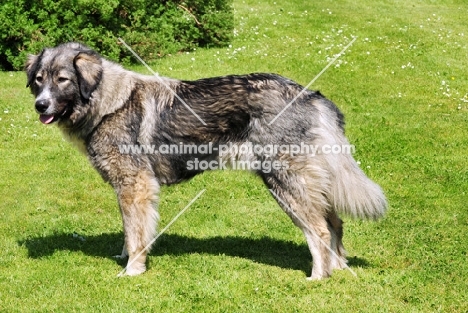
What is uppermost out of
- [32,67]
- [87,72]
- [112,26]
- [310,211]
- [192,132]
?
[87,72]

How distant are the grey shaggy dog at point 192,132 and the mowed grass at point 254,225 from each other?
0.48m

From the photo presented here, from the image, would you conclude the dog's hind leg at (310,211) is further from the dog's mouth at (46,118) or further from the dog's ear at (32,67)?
the dog's ear at (32,67)

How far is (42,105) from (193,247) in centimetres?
226

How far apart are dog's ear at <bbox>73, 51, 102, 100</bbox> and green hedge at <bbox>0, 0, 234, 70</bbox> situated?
7323mm

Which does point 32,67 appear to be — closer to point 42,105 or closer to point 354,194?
point 42,105

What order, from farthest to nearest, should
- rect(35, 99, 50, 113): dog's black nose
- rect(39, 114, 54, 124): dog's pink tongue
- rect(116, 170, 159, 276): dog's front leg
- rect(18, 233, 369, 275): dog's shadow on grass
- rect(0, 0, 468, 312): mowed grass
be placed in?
rect(18, 233, 369, 275): dog's shadow on grass
rect(116, 170, 159, 276): dog's front leg
rect(39, 114, 54, 124): dog's pink tongue
rect(35, 99, 50, 113): dog's black nose
rect(0, 0, 468, 312): mowed grass

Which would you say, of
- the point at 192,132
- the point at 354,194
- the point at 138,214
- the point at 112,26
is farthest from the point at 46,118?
the point at 112,26

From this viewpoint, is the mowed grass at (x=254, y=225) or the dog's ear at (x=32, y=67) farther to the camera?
the dog's ear at (x=32, y=67)

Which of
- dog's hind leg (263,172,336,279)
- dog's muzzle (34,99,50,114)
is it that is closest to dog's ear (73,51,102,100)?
dog's muzzle (34,99,50,114)

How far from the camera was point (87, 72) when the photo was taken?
591 centimetres

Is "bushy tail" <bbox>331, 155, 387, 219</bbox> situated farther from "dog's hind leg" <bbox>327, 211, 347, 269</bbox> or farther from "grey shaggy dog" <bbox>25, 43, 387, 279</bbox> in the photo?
"dog's hind leg" <bbox>327, 211, 347, 269</bbox>

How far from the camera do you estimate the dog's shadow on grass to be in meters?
6.45

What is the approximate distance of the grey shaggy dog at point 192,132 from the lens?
5.73 metres

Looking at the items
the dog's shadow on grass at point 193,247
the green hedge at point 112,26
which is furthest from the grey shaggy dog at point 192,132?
the green hedge at point 112,26
